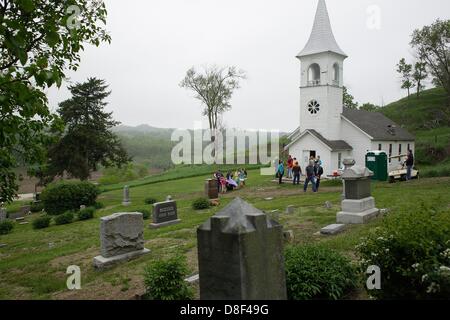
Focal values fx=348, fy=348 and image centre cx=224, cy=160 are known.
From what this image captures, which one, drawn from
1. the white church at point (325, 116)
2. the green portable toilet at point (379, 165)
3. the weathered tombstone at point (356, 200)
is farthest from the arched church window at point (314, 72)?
the weathered tombstone at point (356, 200)

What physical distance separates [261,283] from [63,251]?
9.55 m

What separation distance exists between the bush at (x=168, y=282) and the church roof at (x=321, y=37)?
2573 cm

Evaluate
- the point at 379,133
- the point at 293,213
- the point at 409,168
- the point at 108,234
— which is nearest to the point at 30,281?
the point at 108,234

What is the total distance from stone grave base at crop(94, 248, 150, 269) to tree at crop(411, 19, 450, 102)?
2347 inches

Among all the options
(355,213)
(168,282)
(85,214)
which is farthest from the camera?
(85,214)

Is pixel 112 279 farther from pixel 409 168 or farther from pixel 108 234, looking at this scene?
pixel 409 168

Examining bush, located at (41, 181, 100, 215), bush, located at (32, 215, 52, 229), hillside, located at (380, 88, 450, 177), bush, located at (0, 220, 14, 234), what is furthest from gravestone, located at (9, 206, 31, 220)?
hillside, located at (380, 88, 450, 177)

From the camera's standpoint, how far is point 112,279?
8.15 metres

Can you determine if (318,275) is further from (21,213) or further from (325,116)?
(21,213)

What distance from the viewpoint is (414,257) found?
4984 millimetres

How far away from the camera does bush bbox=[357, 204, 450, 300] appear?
479 cm

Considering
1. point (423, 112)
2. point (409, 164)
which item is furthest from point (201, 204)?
point (423, 112)

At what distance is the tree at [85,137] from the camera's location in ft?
122

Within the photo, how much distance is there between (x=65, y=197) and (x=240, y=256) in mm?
22577
